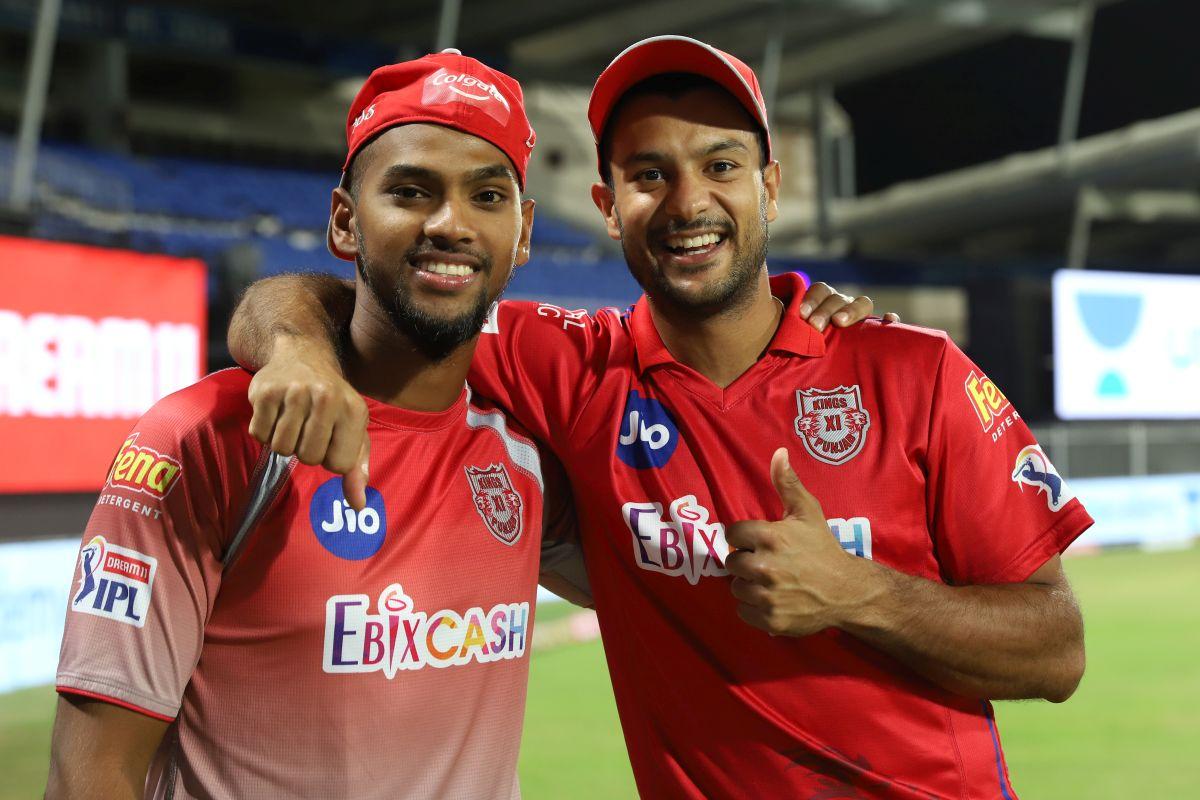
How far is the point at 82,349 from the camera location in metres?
7.43

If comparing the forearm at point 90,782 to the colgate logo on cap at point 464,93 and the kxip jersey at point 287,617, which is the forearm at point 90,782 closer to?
the kxip jersey at point 287,617

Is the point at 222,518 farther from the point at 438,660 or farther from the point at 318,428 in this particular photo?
the point at 438,660

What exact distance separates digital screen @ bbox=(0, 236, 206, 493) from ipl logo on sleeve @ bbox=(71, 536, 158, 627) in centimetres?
521

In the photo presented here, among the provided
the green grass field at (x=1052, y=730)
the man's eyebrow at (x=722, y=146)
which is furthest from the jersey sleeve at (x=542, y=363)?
the green grass field at (x=1052, y=730)

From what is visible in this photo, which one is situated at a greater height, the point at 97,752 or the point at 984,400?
the point at 984,400

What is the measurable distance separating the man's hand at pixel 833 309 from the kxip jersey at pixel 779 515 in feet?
0.07

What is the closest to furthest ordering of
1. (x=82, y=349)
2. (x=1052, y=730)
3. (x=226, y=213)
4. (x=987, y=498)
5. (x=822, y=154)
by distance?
(x=987, y=498) → (x=1052, y=730) → (x=82, y=349) → (x=226, y=213) → (x=822, y=154)

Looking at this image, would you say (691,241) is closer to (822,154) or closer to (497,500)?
(497,500)

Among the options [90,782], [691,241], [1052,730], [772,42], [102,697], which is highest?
[772,42]

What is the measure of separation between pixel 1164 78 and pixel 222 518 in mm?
21178

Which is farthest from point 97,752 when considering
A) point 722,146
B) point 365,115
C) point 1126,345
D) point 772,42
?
point 772,42

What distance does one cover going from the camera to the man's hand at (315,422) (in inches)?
71.5

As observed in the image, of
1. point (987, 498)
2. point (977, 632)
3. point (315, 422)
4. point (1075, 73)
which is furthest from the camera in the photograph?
point (1075, 73)

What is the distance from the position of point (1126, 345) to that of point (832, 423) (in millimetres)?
14818
